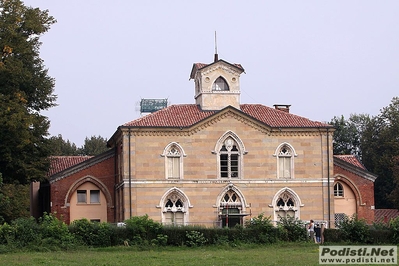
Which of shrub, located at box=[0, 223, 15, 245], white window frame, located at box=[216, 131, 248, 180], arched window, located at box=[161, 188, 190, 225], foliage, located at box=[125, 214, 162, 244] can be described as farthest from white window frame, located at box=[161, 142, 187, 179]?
shrub, located at box=[0, 223, 15, 245]

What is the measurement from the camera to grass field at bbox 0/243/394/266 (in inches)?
1243

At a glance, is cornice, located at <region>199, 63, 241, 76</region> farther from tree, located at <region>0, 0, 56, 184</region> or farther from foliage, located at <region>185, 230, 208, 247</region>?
foliage, located at <region>185, 230, 208, 247</region>

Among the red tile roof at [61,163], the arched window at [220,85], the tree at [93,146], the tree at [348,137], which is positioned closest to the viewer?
the arched window at [220,85]

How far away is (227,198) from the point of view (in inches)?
2035

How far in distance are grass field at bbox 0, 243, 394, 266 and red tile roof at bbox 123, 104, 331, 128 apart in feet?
47.5

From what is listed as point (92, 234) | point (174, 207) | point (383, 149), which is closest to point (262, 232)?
point (92, 234)

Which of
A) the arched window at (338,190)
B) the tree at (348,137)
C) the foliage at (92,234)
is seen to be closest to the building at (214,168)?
the arched window at (338,190)

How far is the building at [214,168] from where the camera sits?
51000 millimetres

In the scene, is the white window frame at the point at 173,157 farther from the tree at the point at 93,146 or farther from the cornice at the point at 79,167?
the tree at the point at 93,146

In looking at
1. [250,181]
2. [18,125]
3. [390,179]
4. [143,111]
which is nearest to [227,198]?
[250,181]

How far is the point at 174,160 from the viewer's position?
51500 mm

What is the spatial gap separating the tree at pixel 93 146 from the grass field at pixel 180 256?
69379 mm

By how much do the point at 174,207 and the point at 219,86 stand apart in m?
8.73

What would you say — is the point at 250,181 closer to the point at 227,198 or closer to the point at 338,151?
the point at 227,198
